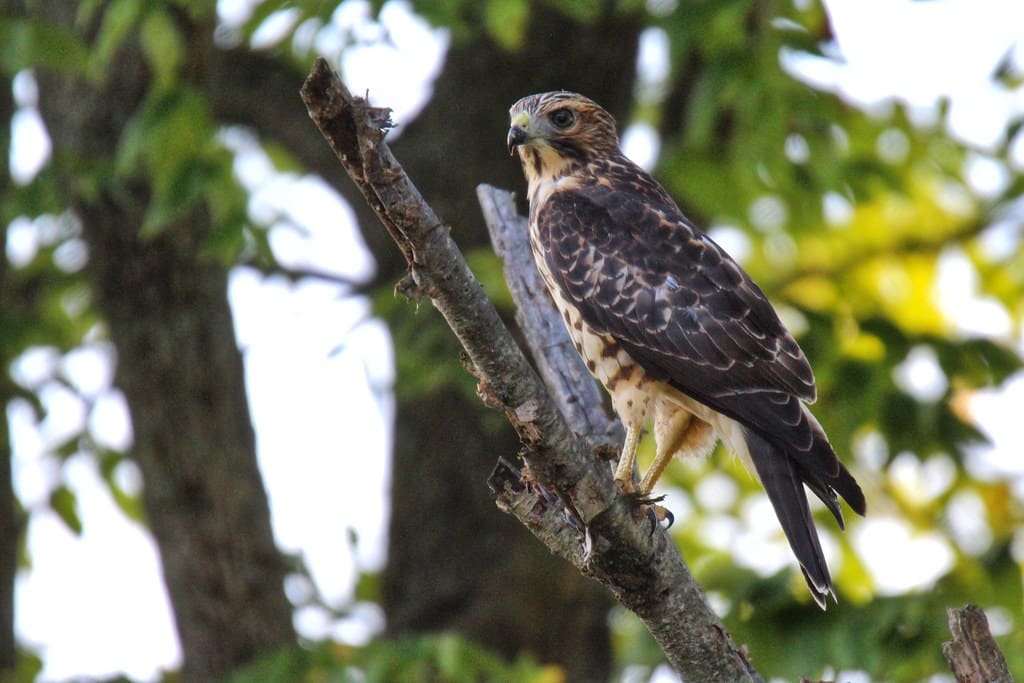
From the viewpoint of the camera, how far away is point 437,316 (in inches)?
274

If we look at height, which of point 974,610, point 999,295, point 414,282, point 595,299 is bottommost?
point 999,295

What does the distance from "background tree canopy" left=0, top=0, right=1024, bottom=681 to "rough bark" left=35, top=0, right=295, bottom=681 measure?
0.04ft

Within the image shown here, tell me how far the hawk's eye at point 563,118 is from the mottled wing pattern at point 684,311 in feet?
1.32

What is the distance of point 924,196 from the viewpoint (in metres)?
9.31

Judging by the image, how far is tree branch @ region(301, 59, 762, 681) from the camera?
10.2 ft

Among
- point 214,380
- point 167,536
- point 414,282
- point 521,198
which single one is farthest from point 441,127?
point 414,282

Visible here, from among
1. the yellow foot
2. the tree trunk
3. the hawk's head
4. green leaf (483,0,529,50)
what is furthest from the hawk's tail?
the tree trunk

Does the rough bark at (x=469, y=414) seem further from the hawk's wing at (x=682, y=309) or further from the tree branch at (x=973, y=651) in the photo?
the tree branch at (x=973, y=651)

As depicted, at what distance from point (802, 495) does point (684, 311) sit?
0.86 m

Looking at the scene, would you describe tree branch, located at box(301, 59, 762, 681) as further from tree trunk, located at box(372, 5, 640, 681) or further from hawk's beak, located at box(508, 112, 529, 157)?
tree trunk, located at box(372, 5, 640, 681)

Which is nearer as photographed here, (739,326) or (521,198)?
(739,326)

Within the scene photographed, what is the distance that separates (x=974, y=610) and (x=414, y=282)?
1607 mm

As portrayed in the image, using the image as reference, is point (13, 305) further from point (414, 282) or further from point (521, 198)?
point (414, 282)

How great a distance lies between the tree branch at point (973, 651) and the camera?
3.49m
